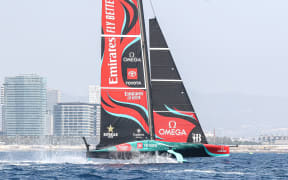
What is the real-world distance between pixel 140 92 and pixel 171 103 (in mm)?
2092

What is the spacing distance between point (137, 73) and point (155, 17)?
3.78 metres

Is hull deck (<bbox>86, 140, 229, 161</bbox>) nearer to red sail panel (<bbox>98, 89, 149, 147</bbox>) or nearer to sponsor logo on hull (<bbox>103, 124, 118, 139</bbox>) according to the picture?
red sail panel (<bbox>98, 89, 149, 147</bbox>)

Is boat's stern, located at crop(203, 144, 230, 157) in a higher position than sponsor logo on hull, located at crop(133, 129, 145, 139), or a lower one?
lower

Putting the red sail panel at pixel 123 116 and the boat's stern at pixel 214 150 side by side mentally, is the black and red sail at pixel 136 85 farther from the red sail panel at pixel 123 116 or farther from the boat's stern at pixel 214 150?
the boat's stern at pixel 214 150

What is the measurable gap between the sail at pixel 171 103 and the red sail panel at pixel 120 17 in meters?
1.99

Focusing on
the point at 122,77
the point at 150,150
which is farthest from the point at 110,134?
the point at 122,77

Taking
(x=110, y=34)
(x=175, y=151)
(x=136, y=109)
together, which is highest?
(x=110, y=34)

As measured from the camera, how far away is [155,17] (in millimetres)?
37438

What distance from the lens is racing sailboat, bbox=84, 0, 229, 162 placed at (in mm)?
36875

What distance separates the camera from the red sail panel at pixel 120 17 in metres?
36.9

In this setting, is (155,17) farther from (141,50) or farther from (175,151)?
(175,151)

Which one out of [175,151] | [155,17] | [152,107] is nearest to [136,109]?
[152,107]

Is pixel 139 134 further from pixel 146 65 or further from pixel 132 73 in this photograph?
pixel 146 65

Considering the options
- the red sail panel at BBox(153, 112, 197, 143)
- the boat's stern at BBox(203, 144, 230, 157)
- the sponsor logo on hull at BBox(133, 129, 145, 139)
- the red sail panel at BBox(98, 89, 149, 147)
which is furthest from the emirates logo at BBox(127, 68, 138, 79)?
the boat's stern at BBox(203, 144, 230, 157)
